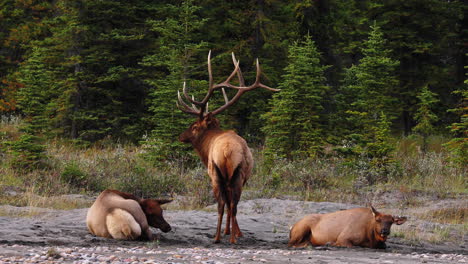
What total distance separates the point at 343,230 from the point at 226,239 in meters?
2.04

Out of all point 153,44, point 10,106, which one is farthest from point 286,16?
point 10,106

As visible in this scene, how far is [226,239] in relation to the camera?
1049cm

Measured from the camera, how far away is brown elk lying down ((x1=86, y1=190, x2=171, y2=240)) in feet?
31.7

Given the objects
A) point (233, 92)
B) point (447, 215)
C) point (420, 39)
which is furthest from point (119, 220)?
point (420, 39)

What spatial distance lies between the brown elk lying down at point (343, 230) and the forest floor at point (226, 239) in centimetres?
32

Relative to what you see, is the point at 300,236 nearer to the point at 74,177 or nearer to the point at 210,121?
the point at 210,121

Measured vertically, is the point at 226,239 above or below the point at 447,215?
below

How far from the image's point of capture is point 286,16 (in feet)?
87.8

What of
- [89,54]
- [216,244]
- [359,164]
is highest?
[89,54]

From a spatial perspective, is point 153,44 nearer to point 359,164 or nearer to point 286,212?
point 359,164

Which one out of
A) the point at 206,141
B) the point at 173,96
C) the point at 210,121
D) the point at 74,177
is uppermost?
the point at 173,96

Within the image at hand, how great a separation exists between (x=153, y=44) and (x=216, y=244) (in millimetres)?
16674

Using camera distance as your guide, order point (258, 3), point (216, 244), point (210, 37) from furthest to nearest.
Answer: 1. point (210, 37)
2. point (258, 3)
3. point (216, 244)

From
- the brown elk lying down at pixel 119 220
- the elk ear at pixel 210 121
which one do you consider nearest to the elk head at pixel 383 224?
the brown elk lying down at pixel 119 220
